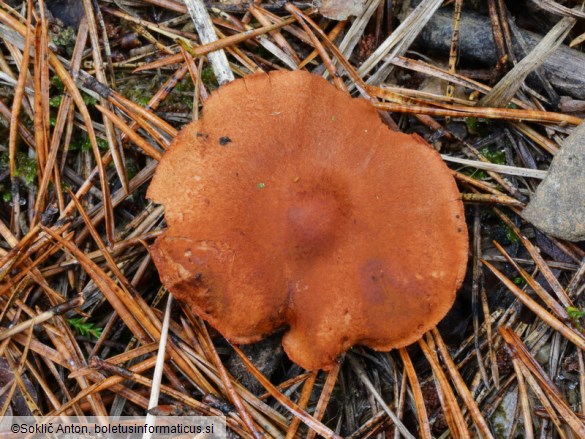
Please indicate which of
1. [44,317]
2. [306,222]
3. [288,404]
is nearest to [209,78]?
[306,222]

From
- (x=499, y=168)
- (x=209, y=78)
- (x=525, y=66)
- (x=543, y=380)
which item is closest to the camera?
(x=543, y=380)

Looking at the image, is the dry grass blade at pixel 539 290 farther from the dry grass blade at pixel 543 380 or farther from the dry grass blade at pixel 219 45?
the dry grass blade at pixel 219 45

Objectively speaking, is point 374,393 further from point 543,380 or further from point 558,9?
point 558,9

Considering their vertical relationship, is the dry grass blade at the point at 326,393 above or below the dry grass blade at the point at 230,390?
below

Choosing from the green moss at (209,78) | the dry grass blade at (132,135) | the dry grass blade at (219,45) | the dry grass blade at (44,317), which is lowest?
the dry grass blade at (44,317)

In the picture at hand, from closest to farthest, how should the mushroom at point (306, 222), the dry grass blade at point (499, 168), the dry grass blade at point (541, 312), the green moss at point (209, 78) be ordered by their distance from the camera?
1. the mushroom at point (306, 222)
2. the dry grass blade at point (541, 312)
3. the dry grass blade at point (499, 168)
4. the green moss at point (209, 78)

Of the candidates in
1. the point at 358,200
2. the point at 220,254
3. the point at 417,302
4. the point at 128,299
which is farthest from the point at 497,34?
the point at 128,299

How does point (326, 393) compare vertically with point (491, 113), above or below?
below

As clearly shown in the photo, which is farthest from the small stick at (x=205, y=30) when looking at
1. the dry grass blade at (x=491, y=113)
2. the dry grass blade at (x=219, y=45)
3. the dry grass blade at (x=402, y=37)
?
the dry grass blade at (x=491, y=113)

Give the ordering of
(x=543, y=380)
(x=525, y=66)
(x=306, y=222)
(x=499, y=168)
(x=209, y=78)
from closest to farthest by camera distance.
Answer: (x=306, y=222), (x=543, y=380), (x=525, y=66), (x=499, y=168), (x=209, y=78)
